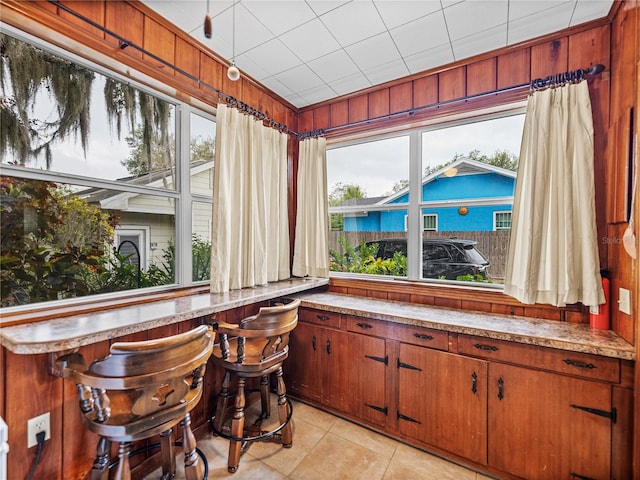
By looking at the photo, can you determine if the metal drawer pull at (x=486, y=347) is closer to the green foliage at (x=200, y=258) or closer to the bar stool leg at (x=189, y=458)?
the bar stool leg at (x=189, y=458)

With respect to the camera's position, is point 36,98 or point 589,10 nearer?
point 36,98

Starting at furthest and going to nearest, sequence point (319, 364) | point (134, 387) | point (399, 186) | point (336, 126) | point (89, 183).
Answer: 1. point (336, 126)
2. point (399, 186)
3. point (319, 364)
4. point (89, 183)
5. point (134, 387)

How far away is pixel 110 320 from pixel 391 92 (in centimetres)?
270

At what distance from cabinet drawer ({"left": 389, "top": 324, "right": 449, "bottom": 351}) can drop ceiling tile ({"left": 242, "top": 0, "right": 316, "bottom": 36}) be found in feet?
7.10

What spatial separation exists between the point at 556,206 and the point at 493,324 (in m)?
0.86

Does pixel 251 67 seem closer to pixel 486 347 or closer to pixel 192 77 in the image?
pixel 192 77

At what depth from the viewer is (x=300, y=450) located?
1.93 m

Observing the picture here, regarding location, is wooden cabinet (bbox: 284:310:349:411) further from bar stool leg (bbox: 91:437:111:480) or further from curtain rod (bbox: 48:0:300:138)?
curtain rod (bbox: 48:0:300:138)

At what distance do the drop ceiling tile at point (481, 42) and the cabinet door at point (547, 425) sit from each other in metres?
2.19

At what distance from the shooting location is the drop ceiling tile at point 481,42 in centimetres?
195

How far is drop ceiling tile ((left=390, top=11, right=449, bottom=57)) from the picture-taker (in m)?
1.87

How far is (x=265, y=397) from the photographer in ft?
7.03

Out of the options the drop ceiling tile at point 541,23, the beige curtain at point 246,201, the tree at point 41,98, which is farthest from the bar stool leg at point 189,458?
the drop ceiling tile at point 541,23

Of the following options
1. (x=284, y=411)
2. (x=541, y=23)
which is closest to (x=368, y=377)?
(x=284, y=411)
